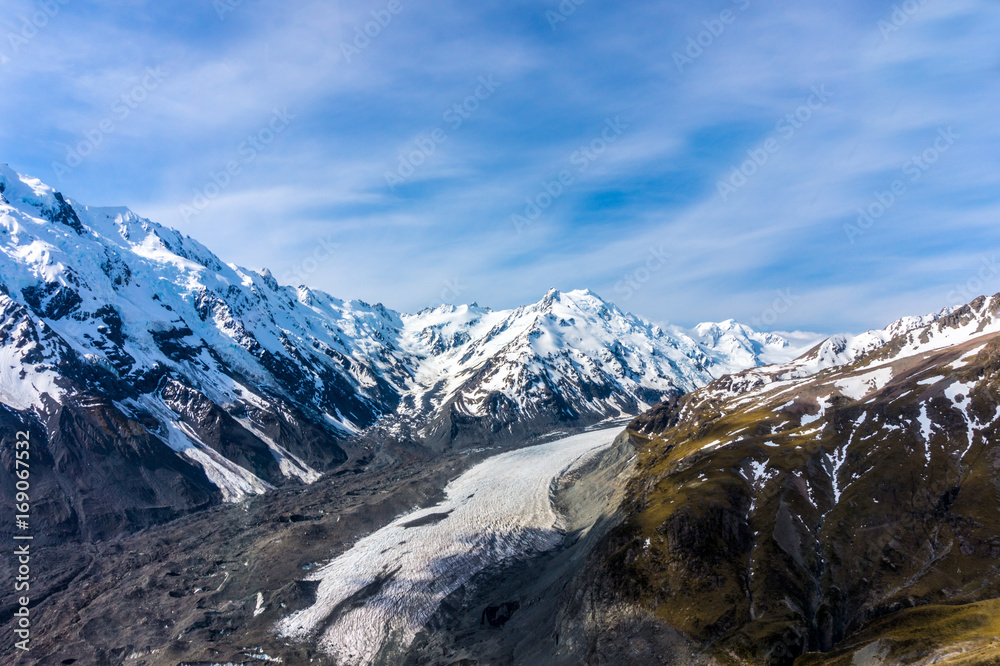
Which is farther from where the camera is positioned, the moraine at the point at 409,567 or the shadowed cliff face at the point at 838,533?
the moraine at the point at 409,567

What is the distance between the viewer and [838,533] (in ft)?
318

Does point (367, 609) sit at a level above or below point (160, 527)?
below

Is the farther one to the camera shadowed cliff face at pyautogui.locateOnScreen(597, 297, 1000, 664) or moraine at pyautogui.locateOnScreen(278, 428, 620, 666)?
moraine at pyautogui.locateOnScreen(278, 428, 620, 666)

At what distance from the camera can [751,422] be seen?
496ft

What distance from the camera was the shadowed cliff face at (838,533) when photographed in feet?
262

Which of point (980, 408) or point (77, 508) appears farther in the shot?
point (77, 508)

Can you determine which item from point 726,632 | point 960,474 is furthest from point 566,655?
point 960,474

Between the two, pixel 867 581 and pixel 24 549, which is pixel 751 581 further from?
pixel 24 549

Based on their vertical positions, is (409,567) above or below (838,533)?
above

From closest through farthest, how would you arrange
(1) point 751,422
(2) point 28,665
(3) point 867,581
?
(3) point 867,581, (2) point 28,665, (1) point 751,422

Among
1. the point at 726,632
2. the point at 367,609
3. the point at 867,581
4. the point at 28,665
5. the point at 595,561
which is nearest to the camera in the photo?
the point at 726,632

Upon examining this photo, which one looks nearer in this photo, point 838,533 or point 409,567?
point 838,533

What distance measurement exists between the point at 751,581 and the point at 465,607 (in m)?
59.3

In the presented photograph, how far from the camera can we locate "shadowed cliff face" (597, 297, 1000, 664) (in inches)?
3147
